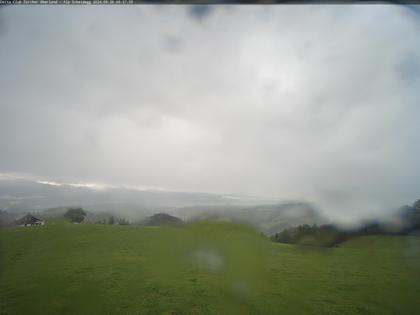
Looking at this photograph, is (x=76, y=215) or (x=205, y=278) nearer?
(x=205, y=278)

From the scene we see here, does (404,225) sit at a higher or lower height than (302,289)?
higher

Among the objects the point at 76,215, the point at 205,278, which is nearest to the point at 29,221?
the point at 76,215

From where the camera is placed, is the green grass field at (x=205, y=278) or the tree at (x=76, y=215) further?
the tree at (x=76, y=215)

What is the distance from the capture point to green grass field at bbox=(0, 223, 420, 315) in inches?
289

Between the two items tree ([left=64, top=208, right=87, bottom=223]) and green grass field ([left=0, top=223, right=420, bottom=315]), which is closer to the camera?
green grass field ([left=0, top=223, right=420, bottom=315])

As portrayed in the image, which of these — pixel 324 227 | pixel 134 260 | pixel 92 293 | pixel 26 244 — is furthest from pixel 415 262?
pixel 26 244

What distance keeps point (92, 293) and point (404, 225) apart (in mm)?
15748

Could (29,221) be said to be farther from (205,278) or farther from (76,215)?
(205,278)

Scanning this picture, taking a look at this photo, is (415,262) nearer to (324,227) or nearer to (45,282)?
(324,227)

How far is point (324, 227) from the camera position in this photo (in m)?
12.9

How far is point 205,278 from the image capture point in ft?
28.1

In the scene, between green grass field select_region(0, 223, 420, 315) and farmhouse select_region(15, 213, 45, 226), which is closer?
green grass field select_region(0, 223, 420, 315)

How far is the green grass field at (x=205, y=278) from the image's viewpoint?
7.34 meters

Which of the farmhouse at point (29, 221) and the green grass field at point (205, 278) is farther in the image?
the farmhouse at point (29, 221)
